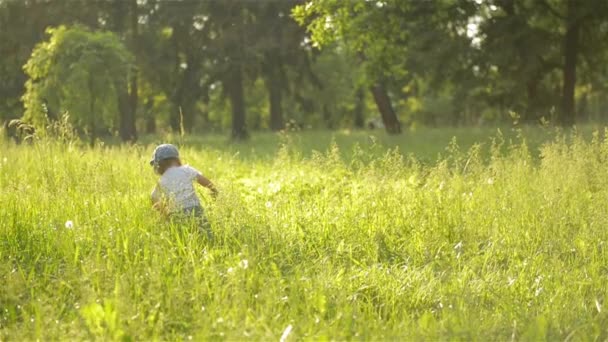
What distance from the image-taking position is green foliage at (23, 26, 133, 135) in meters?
17.4

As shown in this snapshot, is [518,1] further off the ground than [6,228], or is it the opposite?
[518,1]

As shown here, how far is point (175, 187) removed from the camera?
5301mm

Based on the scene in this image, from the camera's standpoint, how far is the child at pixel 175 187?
5.00m

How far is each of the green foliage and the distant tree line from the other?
4 cm

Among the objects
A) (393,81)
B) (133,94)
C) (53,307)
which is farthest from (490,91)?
(53,307)

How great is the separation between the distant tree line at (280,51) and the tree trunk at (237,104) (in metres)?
0.05

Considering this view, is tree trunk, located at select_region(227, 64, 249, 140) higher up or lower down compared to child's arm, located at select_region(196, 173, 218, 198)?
higher up

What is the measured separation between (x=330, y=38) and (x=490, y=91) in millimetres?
12763

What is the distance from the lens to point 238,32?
77.1 feet

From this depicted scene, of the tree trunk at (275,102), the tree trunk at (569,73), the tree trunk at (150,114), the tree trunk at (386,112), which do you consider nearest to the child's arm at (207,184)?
the tree trunk at (569,73)

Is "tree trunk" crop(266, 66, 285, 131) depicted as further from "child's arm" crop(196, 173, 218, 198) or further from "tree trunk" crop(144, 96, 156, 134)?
"child's arm" crop(196, 173, 218, 198)

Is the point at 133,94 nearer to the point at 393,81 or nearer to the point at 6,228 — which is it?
the point at 393,81

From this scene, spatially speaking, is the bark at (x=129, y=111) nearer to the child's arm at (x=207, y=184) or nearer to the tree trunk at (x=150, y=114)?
the tree trunk at (x=150, y=114)

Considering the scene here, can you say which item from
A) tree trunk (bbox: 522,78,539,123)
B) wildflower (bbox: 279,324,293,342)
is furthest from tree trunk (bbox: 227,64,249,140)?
wildflower (bbox: 279,324,293,342)
